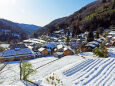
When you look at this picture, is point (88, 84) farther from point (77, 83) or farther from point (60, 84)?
point (60, 84)

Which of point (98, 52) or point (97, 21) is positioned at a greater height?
point (97, 21)

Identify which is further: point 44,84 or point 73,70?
point 73,70

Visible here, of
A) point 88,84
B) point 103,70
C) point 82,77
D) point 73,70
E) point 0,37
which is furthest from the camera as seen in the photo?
point 0,37

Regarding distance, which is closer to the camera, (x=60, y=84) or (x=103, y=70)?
(x=60, y=84)

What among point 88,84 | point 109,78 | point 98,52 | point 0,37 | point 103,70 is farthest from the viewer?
point 0,37

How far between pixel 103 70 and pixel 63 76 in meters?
2.02

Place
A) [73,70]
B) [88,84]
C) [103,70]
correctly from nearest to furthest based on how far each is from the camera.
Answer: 1. [88,84]
2. [103,70]
3. [73,70]

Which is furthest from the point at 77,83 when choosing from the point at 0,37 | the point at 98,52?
the point at 0,37

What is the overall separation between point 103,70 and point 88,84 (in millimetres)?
1540

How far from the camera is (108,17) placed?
3616 centimetres

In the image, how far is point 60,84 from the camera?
3734 mm

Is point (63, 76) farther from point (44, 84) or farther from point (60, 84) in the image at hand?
point (44, 84)

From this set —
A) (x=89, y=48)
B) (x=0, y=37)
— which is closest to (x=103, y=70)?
(x=89, y=48)

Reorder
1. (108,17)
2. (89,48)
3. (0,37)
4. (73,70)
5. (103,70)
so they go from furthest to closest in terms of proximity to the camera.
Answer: (0,37), (108,17), (89,48), (73,70), (103,70)
